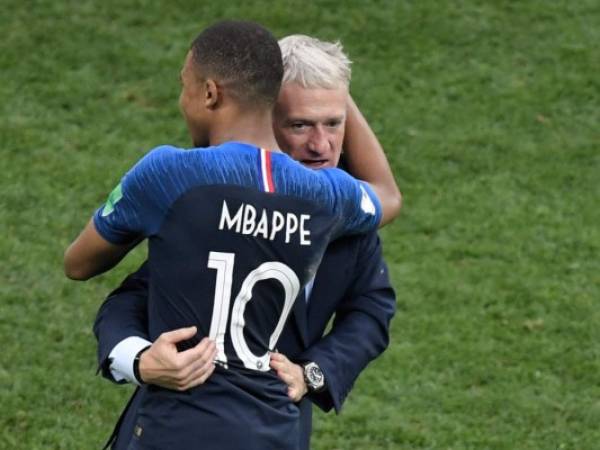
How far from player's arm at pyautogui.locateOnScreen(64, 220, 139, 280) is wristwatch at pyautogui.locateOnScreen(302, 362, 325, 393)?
1.75ft

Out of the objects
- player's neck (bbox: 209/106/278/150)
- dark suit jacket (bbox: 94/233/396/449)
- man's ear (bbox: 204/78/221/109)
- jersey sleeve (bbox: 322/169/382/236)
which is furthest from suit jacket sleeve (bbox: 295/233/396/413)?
man's ear (bbox: 204/78/221/109)

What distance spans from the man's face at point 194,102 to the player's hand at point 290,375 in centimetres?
57

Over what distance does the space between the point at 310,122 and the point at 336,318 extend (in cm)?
55

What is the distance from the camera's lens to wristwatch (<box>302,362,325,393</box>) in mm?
3671

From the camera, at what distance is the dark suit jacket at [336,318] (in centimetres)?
367

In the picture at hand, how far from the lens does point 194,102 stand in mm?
3473

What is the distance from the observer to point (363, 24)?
1102 centimetres

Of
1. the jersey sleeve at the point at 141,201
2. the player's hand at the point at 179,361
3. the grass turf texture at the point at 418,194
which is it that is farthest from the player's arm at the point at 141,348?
the grass turf texture at the point at 418,194

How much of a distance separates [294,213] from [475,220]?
18.2ft

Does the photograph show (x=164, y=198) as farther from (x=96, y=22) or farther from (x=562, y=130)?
(x=96, y=22)

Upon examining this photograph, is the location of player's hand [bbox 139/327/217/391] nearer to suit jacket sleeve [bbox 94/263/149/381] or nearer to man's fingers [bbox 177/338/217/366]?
man's fingers [bbox 177/338/217/366]

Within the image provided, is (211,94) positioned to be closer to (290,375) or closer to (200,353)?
(200,353)

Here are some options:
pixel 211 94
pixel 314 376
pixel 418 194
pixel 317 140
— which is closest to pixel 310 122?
pixel 317 140

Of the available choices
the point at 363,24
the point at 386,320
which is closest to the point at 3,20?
the point at 363,24
